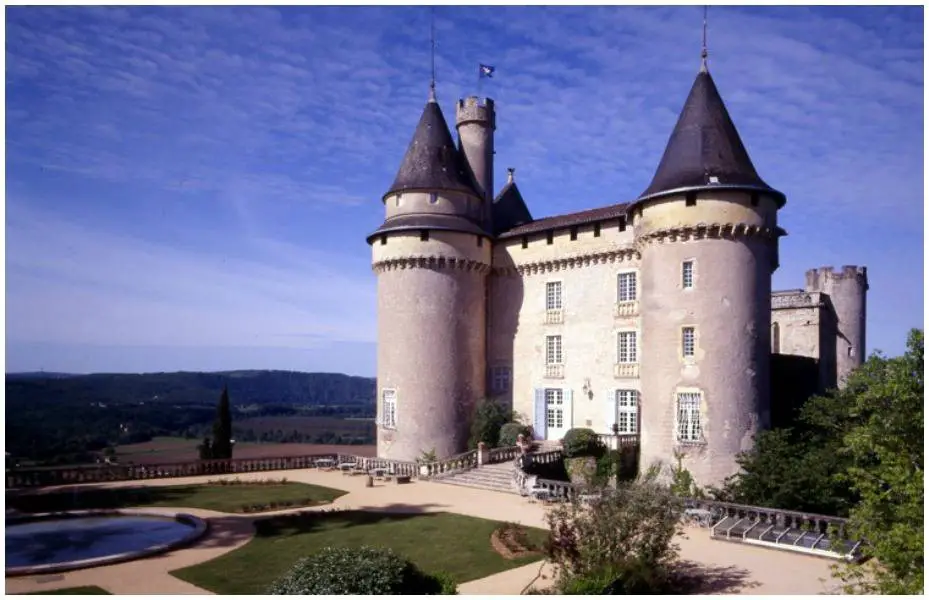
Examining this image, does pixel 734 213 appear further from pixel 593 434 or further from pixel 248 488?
pixel 248 488

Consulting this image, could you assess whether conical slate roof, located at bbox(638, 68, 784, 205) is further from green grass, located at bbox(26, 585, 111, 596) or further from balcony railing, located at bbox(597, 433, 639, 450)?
green grass, located at bbox(26, 585, 111, 596)

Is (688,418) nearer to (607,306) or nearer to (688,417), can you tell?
(688,417)

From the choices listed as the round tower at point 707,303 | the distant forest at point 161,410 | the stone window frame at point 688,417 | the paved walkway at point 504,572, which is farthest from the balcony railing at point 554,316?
the distant forest at point 161,410

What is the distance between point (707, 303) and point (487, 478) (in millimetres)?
10557

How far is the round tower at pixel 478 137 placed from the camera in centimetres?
3703

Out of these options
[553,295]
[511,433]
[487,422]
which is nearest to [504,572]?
[511,433]

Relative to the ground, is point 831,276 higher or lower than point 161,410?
higher

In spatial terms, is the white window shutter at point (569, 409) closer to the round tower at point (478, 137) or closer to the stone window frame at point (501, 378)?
the stone window frame at point (501, 378)

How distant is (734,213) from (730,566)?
13802mm

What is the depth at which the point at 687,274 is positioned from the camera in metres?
26.2

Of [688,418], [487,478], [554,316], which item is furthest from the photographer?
[554,316]

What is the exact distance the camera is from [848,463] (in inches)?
789

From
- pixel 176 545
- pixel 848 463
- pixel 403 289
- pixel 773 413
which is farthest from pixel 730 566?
pixel 403 289

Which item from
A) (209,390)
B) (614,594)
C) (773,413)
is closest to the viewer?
(614,594)
